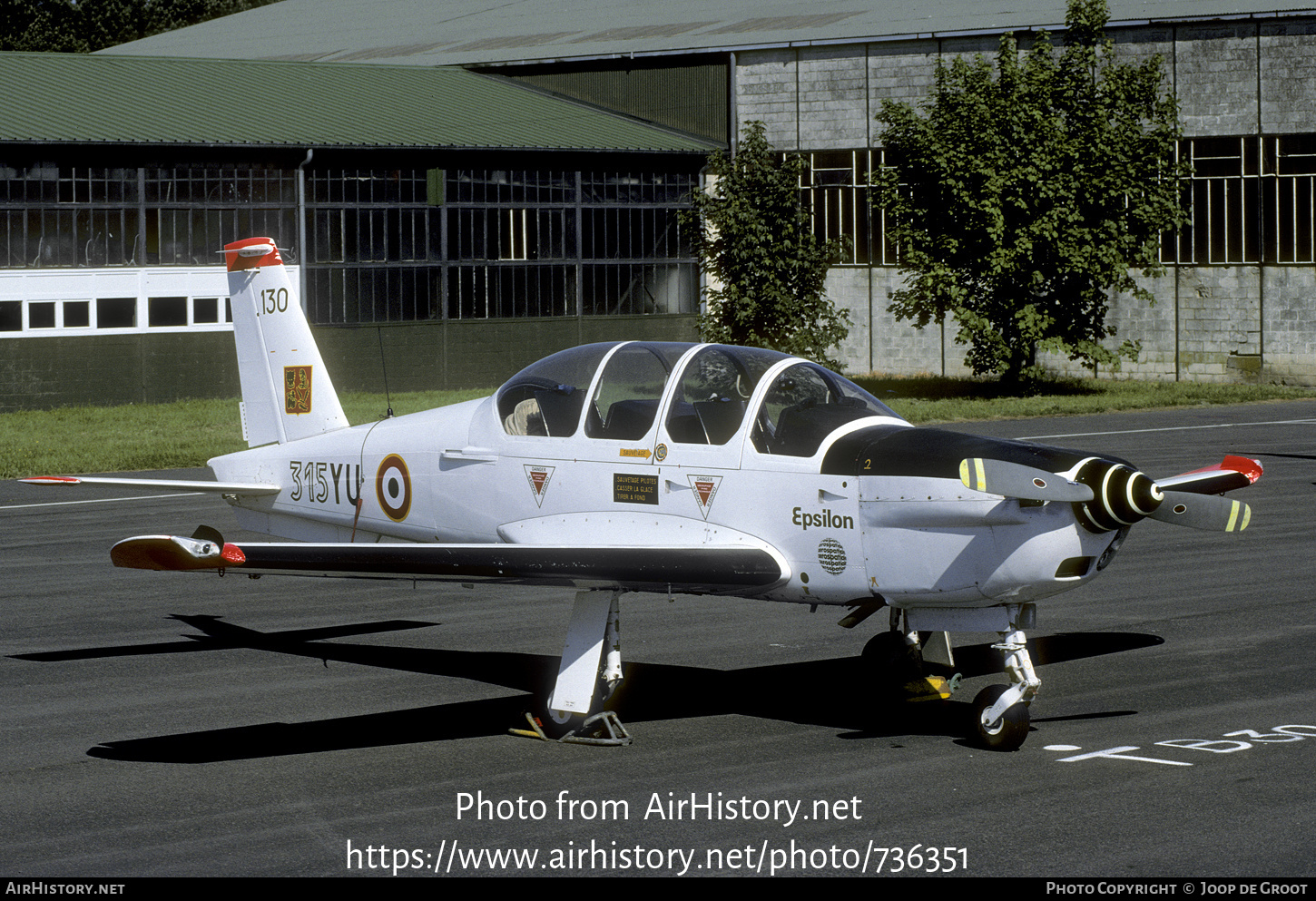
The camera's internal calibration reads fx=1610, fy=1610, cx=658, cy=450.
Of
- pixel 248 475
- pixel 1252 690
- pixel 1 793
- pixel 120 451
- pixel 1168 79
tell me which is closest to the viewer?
pixel 1 793

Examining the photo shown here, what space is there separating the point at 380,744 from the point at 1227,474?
18.8 feet

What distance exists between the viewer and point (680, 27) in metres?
51.7

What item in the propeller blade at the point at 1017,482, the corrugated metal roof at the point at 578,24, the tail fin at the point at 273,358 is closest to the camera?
the propeller blade at the point at 1017,482

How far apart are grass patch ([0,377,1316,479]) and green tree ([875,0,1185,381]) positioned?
6.82ft

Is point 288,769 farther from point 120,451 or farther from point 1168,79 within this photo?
point 1168,79

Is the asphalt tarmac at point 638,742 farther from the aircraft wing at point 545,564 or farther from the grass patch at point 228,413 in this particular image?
the grass patch at point 228,413

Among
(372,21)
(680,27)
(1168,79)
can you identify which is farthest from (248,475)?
(372,21)

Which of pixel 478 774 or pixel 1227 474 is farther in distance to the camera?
pixel 1227 474

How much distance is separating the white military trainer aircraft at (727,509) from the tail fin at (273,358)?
4.66 feet

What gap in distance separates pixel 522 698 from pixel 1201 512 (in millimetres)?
4431

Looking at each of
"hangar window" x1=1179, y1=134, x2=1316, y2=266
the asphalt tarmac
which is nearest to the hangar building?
"hangar window" x1=1179, y1=134, x2=1316, y2=266

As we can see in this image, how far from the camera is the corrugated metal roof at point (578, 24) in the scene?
145 feet

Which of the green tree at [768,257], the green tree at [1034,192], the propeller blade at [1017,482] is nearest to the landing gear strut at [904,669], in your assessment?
the propeller blade at [1017,482]

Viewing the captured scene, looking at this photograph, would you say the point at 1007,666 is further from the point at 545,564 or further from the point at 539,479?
the point at 539,479
